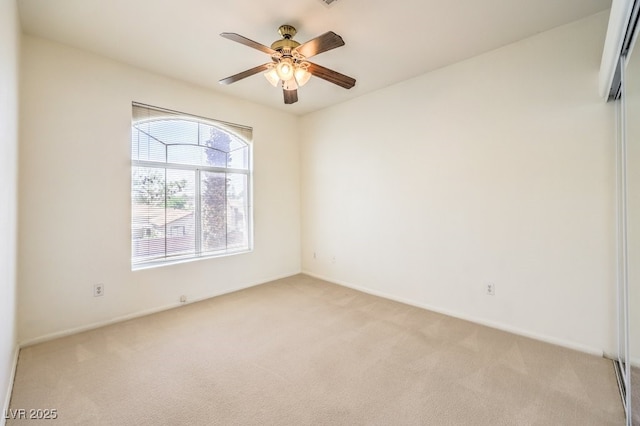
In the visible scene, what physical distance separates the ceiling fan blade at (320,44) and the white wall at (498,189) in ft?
5.69

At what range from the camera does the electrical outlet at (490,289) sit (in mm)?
2842

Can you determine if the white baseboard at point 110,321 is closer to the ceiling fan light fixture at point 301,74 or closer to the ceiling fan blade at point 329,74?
the ceiling fan light fixture at point 301,74

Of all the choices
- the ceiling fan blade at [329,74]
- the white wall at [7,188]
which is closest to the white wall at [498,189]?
the ceiling fan blade at [329,74]

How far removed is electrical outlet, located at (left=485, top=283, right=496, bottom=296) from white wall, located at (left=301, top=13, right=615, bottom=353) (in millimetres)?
62

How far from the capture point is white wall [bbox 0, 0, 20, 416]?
169cm

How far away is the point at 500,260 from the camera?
110 inches

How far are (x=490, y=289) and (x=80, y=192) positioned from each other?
14.1 feet

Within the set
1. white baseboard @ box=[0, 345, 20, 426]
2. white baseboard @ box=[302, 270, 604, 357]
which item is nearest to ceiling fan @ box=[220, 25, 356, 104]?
white baseboard @ box=[302, 270, 604, 357]

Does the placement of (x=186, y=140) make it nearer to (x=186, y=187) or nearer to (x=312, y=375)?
(x=186, y=187)

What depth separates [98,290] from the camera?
9.47 ft

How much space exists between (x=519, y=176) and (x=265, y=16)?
2.71 meters

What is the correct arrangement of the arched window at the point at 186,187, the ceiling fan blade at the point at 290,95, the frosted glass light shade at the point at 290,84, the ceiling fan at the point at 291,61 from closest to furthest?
the ceiling fan at the point at 291,61 < the frosted glass light shade at the point at 290,84 < the ceiling fan blade at the point at 290,95 < the arched window at the point at 186,187

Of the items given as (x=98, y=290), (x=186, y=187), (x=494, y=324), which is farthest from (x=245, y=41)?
(x=494, y=324)

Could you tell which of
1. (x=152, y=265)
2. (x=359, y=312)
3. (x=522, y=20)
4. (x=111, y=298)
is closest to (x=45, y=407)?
(x=111, y=298)
